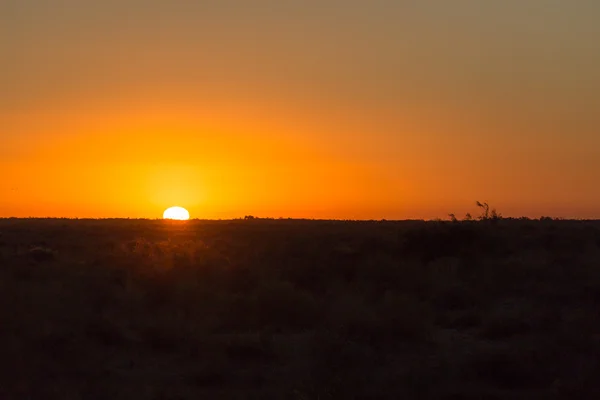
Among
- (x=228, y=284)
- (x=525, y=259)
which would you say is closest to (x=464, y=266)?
(x=525, y=259)

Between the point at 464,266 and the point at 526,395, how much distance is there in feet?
57.4

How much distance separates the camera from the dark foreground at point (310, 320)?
44.4 feet

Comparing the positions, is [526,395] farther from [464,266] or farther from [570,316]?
[464,266]

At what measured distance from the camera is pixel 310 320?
20062mm

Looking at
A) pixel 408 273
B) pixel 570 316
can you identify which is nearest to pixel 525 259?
pixel 408 273

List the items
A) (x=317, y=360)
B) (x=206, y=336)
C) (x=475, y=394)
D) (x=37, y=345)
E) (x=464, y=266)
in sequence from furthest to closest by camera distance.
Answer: (x=464, y=266)
(x=206, y=336)
(x=37, y=345)
(x=317, y=360)
(x=475, y=394)

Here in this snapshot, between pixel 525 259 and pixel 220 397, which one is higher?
pixel 525 259

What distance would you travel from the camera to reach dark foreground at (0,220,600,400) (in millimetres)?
13547

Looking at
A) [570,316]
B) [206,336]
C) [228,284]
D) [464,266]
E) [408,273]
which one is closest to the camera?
[206,336]

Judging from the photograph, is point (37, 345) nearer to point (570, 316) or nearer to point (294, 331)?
point (294, 331)

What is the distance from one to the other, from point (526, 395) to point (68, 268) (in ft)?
67.8

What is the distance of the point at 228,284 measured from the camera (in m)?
25.3

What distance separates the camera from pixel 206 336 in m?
17.8

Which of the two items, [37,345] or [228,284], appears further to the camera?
[228,284]
